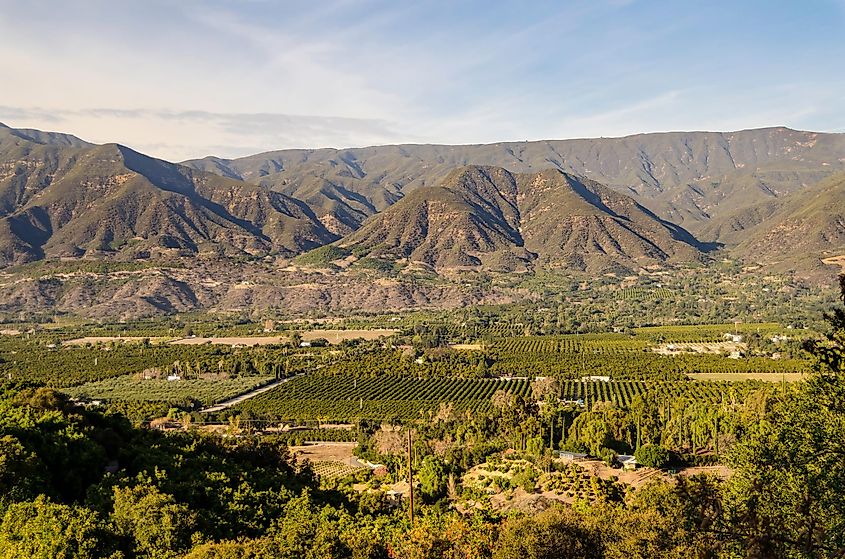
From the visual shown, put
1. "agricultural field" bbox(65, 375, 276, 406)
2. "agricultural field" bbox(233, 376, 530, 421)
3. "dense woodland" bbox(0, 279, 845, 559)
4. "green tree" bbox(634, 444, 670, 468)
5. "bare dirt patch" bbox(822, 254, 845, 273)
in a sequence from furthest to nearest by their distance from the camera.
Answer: "bare dirt patch" bbox(822, 254, 845, 273) → "agricultural field" bbox(65, 375, 276, 406) → "agricultural field" bbox(233, 376, 530, 421) → "green tree" bbox(634, 444, 670, 468) → "dense woodland" bbox(0, 279, 845, 559)

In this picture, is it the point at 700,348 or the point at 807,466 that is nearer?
the point at 807,466

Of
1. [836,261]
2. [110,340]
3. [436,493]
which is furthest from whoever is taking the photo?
[836,261]

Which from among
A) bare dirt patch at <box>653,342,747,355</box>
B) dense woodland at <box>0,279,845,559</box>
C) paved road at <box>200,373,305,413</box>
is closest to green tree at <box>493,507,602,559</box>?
dense woodland at <box>0,279,845,559</box>

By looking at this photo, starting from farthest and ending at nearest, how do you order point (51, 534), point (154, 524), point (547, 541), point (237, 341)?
1. point (237, 341)
2. point (154, 524)
3. point (51, 534)
4. point (547, 541)

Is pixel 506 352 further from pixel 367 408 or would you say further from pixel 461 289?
pixel 461 289

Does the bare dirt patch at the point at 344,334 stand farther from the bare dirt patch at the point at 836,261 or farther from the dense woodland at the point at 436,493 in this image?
the bare dirt patch at the point at 836,261

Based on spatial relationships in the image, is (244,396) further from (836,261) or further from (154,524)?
(836,261)

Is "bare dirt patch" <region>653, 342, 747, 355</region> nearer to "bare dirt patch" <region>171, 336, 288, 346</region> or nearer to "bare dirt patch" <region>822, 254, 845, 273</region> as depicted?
"bare dirt patch" <region>171, 336, 288, 346</region>

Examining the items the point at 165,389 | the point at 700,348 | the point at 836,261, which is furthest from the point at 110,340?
the point at 836,261

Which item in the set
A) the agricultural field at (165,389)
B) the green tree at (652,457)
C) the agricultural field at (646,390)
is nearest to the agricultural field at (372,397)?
the agricultural field at (165,389)
